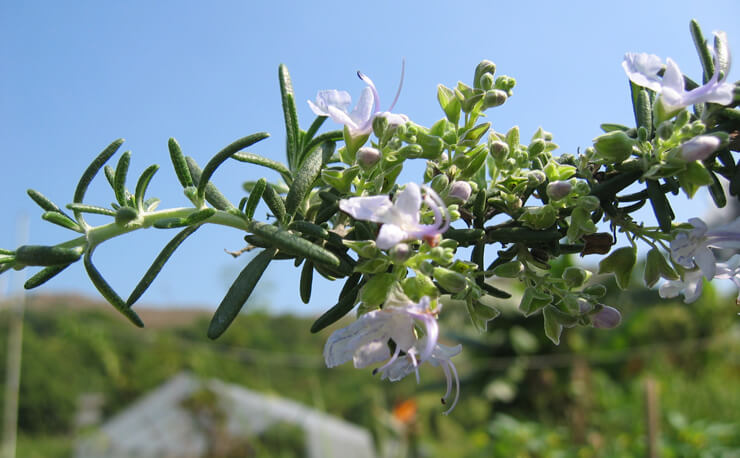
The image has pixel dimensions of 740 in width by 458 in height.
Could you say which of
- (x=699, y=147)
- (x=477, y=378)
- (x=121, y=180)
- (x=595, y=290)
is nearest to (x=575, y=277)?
(x=595, y=290)

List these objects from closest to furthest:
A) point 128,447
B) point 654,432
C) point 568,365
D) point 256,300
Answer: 1. point 654,432
2. point 568,365
3. point 128,447
4. point 256,300

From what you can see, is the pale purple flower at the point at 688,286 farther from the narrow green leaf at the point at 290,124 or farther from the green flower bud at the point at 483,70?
the narrow green leaf at the point at 290,124

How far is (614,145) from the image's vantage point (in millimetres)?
365

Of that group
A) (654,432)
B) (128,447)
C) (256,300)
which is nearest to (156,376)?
(128,447)

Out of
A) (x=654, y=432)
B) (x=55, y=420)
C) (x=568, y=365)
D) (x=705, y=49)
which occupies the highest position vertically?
(x=705, y=49)

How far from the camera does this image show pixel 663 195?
38 cm

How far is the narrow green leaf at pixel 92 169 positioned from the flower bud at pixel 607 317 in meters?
0.38

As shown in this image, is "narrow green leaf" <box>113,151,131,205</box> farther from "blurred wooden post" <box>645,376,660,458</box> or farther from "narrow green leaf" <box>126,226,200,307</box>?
"blurred wooden post" <box>645,376,660,458</box>

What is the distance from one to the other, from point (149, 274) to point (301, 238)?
12 cm

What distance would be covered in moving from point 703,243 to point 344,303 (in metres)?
0.25

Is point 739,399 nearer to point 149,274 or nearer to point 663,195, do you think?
point 663,195

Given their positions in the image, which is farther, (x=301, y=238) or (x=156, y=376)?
(x=156, y=376)

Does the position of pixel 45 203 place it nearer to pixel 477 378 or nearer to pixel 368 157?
pixel 368 157

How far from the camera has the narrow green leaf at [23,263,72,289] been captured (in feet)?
1.25
